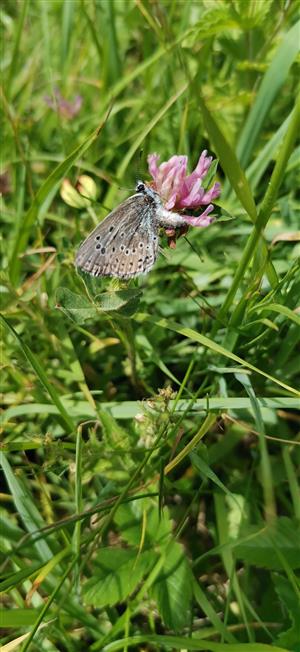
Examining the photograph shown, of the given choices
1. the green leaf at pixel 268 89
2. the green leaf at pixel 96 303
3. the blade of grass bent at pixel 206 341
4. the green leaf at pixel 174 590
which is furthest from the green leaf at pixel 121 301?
the green leaf at pixel 268 89

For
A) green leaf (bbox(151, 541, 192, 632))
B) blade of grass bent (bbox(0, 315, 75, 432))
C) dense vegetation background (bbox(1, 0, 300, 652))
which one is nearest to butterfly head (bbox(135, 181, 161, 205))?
dense vegetation background (bbox(1, 0, 300, 652))

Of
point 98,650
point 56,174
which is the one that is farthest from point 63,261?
point 98,650

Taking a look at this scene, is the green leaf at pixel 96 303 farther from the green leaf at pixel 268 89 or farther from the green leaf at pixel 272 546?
the green leaf at pixel 268 89

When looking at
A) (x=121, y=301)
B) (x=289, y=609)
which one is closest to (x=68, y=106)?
(x=121, y=301)

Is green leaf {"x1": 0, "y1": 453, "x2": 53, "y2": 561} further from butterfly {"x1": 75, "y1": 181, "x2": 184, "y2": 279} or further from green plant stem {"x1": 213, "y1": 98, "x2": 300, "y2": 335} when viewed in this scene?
green plant stem {"x1": 213, "y1": 98, "x2": 300, "y2": 335}

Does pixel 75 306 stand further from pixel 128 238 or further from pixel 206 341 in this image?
pixel 206 341
